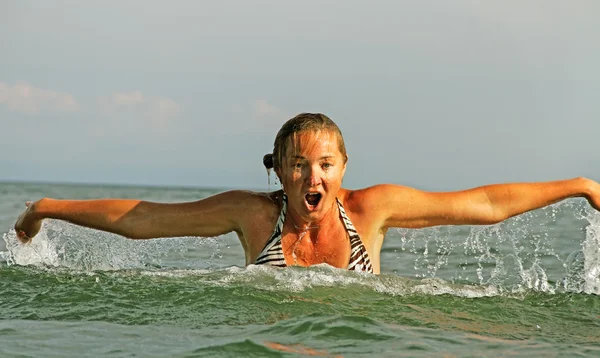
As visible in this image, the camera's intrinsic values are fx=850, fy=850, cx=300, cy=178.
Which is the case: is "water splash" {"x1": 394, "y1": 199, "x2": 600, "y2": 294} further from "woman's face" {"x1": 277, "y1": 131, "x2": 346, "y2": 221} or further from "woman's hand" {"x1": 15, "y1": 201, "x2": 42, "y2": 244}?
"woman's hand" {"x1": 15, "y1": 201, "x2": 42, "y2": 244}

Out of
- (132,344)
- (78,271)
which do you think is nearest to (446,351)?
(132,344)

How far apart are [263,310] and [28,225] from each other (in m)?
2.28

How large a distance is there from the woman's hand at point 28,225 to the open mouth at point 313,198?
2115 mm

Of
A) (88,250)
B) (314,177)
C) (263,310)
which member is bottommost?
(263,310)

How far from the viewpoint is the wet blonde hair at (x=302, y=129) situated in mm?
5535

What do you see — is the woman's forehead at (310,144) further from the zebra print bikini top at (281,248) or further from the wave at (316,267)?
the wave at (316,267)

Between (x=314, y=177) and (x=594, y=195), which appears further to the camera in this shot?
(x=594, y=195)

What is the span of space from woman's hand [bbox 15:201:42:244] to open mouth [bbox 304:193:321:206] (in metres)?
2.12

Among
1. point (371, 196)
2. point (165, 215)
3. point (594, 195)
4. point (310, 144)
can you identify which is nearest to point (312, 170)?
point (310, 144)

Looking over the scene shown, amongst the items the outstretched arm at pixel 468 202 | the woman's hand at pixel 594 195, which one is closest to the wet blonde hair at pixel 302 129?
the outstretched arm at pixel 468 202

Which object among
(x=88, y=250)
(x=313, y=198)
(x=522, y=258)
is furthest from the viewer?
(x=522, y=258)

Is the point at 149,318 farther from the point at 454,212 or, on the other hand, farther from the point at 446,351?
the point at 454,212

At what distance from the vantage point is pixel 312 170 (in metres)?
5.47

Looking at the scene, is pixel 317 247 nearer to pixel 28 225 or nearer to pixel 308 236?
pixel 308 236
